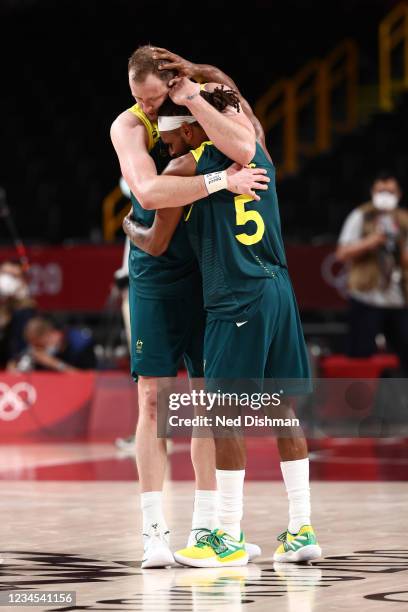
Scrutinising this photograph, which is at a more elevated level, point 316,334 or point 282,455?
point 316,334

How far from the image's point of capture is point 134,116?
17.6 feet

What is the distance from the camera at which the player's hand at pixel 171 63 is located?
5137mm

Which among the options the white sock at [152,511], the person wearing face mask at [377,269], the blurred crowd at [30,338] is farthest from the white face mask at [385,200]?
the white sock at [152,511]

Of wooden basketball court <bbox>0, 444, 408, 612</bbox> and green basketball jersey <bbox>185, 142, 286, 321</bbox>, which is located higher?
green basketball jersey <bbox>185, 142, 286, 321</bbox>

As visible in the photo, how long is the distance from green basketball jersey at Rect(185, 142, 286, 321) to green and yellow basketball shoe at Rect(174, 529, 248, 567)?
2.63ft

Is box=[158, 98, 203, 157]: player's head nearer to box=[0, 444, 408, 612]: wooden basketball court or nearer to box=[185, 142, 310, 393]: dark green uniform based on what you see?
box=[185, 142, 310, 393]: dark green uniform

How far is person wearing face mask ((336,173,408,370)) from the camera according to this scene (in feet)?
37.4

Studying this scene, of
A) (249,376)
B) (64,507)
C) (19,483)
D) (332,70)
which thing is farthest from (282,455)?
(332,70)

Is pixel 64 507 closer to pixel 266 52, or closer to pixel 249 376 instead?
pixel 249 376

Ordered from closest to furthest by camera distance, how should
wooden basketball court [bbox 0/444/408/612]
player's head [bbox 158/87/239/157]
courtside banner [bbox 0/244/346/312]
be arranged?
wooden basketball court [bbox 0/444/408/612] < player's head [bbox 158/87/239/157] < courtside banner [bbox 0/244/346/312]

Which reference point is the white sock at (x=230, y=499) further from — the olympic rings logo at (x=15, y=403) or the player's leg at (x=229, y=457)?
the olympic rings logo at (x=15, y=403)

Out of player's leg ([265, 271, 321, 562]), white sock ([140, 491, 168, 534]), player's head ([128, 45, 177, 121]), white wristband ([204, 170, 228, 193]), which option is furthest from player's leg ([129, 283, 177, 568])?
player's head ([128, 45, 177, 121])

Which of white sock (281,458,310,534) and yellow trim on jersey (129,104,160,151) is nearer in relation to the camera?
white sock (281,458,310,534)

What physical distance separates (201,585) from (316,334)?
908 cm
